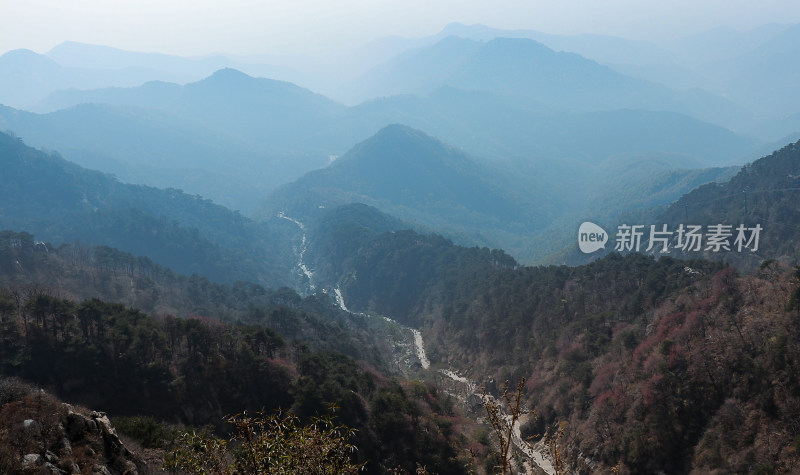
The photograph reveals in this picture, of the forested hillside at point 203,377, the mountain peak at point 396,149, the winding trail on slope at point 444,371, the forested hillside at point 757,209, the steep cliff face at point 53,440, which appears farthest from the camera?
the mountain peak at point 396,149

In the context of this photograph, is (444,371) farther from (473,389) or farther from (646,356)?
(646,356)

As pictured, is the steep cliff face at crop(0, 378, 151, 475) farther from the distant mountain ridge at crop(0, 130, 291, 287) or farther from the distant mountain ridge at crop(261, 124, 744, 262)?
the distant mountain ridge at crop(261, 124, 744, 262)

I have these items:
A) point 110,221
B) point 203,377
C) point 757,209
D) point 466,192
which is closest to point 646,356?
point 203,377

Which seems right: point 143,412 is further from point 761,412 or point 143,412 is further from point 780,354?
point 780,354

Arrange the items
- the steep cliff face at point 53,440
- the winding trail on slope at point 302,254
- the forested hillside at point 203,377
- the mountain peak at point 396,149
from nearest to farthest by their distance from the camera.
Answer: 1. the steep cliff face at point 53,440
2. the forested hillside at point 203,377
3. the winding trail on slope at point 302,254
4. the mountain peak at point 396,149

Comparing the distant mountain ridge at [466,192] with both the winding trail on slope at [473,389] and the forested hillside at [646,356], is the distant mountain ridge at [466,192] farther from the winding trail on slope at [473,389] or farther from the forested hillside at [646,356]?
the forested hillside at [646,356]

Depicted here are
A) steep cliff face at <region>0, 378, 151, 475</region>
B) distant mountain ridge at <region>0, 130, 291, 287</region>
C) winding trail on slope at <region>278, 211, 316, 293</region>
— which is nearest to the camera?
steep cliff face at <region>0, 378, 151, 475</region>

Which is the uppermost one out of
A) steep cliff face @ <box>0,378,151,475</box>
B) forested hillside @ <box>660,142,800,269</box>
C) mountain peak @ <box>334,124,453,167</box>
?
mountain peak @ <box>334,124,453,167</box>

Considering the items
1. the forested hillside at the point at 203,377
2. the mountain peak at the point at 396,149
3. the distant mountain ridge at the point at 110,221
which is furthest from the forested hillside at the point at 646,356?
the mountain peak at the point at 396,149

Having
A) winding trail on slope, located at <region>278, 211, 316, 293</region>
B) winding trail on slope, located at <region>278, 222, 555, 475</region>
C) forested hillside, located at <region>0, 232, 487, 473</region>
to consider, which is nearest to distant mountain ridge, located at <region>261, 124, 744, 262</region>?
winding trail on slope, located at <region>278, 211, 316, 293</region>
